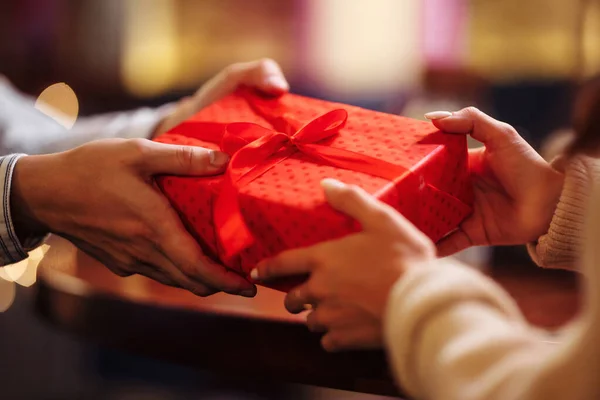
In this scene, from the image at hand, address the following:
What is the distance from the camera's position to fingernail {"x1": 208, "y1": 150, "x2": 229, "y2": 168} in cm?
80

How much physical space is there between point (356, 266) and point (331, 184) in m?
0.10

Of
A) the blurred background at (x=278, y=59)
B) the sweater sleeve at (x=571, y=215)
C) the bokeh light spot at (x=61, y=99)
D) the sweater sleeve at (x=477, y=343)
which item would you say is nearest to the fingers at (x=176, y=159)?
the sweater sleeve at (x=477, y=343)

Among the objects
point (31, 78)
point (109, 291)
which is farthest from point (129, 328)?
point (31, 78)

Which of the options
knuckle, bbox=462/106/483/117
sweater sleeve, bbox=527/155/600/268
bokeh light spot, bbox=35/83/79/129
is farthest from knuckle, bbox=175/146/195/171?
bokeh light spot, bbox=35/83/79/129

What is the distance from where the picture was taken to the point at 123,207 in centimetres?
87

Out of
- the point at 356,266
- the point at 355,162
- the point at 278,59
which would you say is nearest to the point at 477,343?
the point at 356,266

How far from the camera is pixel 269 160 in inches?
31.7

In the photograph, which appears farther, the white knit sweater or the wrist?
the wrist

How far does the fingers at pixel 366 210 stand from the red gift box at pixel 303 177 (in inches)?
0.8

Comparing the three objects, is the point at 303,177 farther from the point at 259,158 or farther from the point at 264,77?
the point at 264,77

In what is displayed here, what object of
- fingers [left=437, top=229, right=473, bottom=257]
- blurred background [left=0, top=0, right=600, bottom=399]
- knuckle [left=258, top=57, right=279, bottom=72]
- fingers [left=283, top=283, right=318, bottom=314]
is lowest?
blurred background [left=0, top=0, right=600, bottom=399]

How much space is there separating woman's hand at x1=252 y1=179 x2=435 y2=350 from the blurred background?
5.48ft

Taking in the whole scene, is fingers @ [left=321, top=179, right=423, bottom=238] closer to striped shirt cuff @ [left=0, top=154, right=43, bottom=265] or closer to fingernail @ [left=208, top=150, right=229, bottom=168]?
fingernail @ [left=208, top=150, right=229, bottom=168]

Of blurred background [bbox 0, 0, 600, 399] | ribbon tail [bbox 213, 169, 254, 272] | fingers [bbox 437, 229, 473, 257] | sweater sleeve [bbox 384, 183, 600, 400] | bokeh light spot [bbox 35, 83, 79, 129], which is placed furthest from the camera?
bokeh light spot [bbox 35, 83, 79, 129]
